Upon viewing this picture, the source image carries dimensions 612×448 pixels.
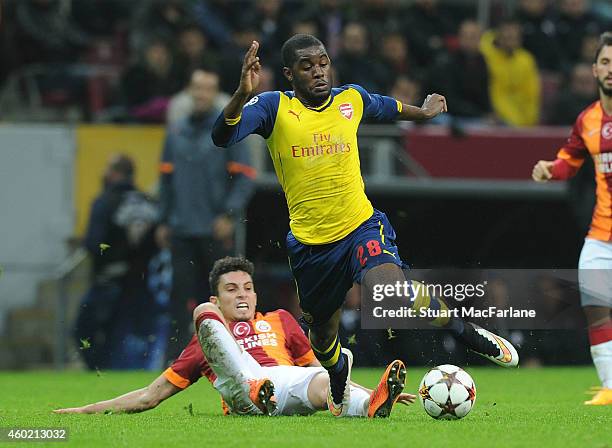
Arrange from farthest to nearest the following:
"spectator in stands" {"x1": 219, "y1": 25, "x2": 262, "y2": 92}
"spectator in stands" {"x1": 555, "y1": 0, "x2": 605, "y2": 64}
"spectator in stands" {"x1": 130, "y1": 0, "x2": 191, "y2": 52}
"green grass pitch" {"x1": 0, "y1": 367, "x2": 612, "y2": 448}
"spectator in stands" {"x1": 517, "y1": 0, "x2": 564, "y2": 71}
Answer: "spectator in stands" {"x1": 555, "y1": 0, "x2": 605, "y2": 64} < "spectator in stands" {"x1": 517, "y1": 0, "x2": 564, "y2": 71} < "spectator in stands" {"x1": 130, "y1": 0, "x2": 191, "y2": 52} < "spectator in stands" {"x1": 219, "y1": 25, "x2": 262, "y2": 92} < "green grass pitch" {"x1": 0, "y1": 367, "x2": 612, "y2": 448}

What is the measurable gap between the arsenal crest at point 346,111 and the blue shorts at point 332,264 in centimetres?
63

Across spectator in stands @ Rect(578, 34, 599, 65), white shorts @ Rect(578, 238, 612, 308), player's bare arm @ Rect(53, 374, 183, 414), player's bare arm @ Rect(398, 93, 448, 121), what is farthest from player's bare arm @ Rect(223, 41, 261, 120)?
spectator in stands @ Rect(578, 34, 599, 65)

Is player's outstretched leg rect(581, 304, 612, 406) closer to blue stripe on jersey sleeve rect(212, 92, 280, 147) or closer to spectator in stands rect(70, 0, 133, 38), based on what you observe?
blue stripe on jersey sleeve rect(212, 92, 280, 147)

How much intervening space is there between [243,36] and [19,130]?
118 inches

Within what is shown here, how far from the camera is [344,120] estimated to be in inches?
325

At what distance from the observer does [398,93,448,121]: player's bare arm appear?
8.35 meters

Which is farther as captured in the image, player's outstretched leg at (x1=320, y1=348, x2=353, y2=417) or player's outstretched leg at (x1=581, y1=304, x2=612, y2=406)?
player's outstretched leg at (x1=581, y1=304, x2=612, y2=406)

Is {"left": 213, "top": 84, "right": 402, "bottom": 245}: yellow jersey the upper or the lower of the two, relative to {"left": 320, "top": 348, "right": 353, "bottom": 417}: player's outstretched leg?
upper

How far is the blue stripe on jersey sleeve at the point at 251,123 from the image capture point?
7.63m

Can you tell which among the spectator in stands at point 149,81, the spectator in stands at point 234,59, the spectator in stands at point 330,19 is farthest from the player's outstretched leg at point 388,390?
the spectator in stands at point 330,19

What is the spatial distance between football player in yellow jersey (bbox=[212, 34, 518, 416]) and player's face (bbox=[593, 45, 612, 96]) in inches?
76.6

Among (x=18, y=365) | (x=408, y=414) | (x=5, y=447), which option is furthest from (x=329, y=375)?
(x=18, y=365)

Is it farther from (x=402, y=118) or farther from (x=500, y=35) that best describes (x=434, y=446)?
(x=500, y=35)

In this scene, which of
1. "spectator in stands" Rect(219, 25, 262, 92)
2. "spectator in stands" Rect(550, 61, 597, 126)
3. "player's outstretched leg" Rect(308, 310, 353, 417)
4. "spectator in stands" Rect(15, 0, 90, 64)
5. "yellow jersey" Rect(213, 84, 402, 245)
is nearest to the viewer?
"yellow jersey" Rect(213, 84, 402, 245)
